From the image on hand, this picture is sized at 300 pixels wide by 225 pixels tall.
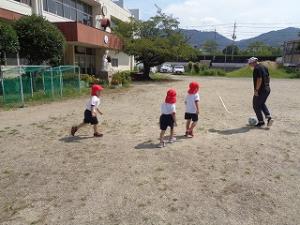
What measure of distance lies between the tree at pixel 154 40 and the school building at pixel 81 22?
153cm

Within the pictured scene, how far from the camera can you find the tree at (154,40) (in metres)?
28.4

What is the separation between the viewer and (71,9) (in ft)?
82.5

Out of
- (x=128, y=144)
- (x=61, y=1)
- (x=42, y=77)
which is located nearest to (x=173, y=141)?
(x=128, y=144)

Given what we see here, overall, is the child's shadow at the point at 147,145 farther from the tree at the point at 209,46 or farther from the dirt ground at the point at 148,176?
the tree at the point at 209,46

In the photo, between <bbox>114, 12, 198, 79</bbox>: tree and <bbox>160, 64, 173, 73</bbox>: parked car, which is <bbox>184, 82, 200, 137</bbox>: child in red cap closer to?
<bbox>114, 12, 198, 79</bbox>: tree

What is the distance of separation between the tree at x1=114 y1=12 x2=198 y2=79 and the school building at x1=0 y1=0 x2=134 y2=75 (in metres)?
1.53

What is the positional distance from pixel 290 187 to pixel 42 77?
12.8 meters

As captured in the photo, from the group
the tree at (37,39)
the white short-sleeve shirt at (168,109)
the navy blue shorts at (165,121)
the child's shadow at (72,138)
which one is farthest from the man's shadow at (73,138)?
the tree at (37,39)

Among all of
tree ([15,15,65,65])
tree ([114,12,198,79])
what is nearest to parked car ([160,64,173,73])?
tree ([114,12,198,79])

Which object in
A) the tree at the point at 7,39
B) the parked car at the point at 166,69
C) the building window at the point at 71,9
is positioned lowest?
the parked car at the point at 166,69

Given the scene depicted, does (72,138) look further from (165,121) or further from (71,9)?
(71,9)

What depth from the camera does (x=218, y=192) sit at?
179 inches

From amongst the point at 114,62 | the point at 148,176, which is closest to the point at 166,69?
the point at 114,62

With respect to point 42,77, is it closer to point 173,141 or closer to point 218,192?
point 173,141
